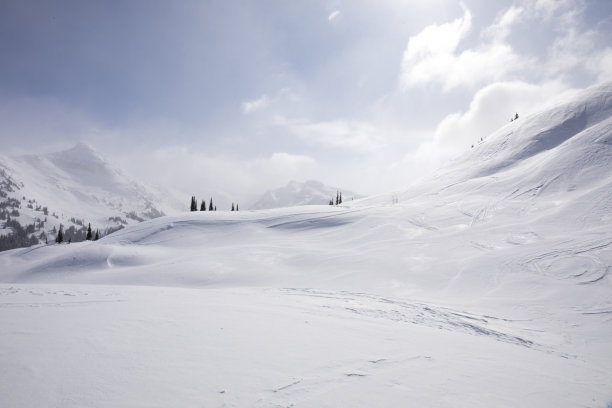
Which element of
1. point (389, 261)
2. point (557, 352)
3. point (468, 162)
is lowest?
point (557, 352)

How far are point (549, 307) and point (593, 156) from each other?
29.3m

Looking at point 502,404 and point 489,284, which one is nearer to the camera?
point 502,404

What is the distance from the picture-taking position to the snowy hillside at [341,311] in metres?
4.79

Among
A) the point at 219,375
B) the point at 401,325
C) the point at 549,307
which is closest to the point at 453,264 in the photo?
the point at 549,307

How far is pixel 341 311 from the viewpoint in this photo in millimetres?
10344

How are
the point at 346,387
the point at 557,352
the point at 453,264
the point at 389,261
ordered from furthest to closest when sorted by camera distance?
the point at 389,261
the point at 453,264
the point at 557,352
the point at 346,387

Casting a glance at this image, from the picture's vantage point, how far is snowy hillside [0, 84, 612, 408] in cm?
479

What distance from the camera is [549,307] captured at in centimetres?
1262

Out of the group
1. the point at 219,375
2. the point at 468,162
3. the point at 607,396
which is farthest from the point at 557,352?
the point at 468,162

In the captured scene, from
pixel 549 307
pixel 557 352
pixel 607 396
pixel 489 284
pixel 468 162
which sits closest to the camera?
pixel 607 396

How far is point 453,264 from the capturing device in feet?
57.5

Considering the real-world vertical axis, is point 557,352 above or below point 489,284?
below

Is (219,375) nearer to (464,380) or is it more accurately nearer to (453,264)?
(464,380)

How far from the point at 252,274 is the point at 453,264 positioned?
12.8 m
